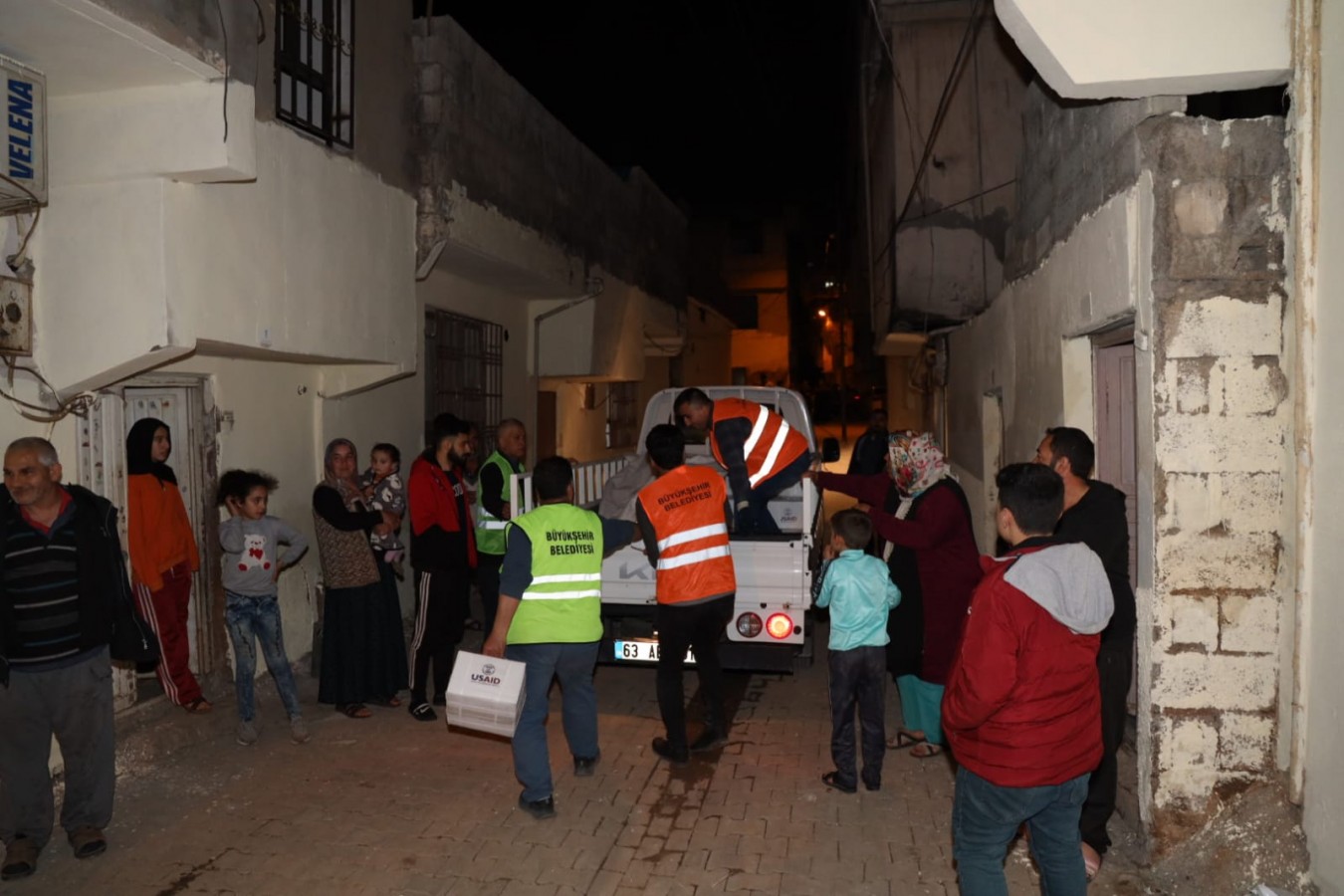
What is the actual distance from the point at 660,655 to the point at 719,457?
5.05 feet

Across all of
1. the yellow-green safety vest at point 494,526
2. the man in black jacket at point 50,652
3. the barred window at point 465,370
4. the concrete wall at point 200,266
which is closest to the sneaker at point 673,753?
the yellow-green safety vest at point 494,526

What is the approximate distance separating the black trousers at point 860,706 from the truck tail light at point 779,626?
801 mm

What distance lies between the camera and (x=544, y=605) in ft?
16.4

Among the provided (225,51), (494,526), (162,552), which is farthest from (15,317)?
(494,526)

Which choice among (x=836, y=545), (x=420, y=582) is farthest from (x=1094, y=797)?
(x=420, y=582)

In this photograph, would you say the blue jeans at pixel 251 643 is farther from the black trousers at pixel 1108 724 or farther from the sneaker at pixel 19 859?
the black trousers at pixel 1108 724

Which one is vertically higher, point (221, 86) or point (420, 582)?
point (221, 86)

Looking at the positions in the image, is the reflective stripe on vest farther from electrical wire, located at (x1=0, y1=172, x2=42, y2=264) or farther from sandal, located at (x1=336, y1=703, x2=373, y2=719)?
electrical wire, located at (x1=0, y1=172, x2=42, y2=264)

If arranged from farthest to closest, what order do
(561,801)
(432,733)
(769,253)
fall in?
(769,253)
(432,733)
(561,801)

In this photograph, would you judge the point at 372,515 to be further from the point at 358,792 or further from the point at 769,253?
the point at 769,253

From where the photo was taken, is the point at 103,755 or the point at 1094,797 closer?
the point at 1094,797

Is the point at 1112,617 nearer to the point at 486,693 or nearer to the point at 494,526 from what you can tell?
the point at 486,693

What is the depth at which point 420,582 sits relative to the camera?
675 cm

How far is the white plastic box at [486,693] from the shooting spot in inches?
185
